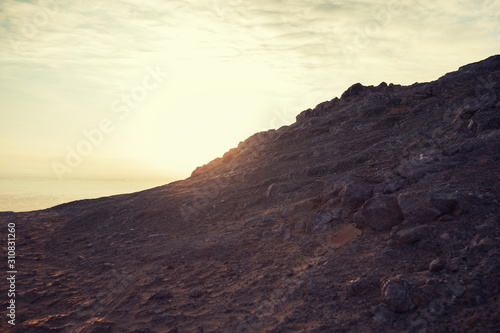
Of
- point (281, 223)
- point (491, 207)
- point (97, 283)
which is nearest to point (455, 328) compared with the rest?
point (491, 207)

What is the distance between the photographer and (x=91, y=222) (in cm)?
2209

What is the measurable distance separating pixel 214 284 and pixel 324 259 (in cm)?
363

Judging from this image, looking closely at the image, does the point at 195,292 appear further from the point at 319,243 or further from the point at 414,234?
the point at 414,234

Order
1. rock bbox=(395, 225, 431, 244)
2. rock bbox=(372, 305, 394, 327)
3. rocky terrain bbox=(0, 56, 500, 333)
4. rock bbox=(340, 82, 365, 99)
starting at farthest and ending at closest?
rock bbox=(340, 82, 365, 99) < rock bbox=(395, 225, 431, 244) < rocky terrain bbox=(0, 56, 500, 333) < rock bbox=(372, 305, 394, 327)

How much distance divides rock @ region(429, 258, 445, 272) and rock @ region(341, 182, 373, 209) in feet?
15.0

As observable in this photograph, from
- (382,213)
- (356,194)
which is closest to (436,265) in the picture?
(382,213)

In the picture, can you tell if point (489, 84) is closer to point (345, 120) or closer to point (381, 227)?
point (345, 120)

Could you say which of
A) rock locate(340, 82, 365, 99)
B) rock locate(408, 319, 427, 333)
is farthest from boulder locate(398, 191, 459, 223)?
rock locate(340, 82, 365, 99)

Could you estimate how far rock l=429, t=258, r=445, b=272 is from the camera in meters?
8.00

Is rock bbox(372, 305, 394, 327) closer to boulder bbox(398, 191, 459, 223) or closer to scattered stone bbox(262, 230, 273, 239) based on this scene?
boulder bbox(398, 191, 459, 223)

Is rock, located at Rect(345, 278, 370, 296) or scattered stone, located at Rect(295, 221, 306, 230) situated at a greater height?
scattered stone, located at Rect(295, 221, 306, 230)

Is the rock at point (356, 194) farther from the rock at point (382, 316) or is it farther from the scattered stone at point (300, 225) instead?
the rock at point (382, 316)

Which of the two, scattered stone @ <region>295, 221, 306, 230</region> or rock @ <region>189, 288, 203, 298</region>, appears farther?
scattered stone @ <region>295, 221, 306, 230</region>

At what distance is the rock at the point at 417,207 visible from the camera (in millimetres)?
→ 9820
